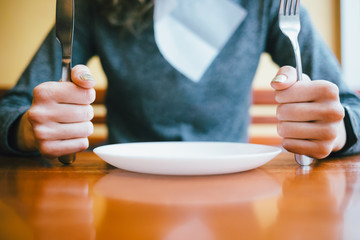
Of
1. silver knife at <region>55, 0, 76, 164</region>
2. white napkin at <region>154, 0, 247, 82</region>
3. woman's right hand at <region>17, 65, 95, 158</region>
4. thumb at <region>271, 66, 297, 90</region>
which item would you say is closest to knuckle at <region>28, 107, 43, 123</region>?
woman's right hand at <region>17, 65, 95, 158</region>

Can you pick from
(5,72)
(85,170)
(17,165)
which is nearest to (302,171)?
(85,170)

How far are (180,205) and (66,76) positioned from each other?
0.35 metres

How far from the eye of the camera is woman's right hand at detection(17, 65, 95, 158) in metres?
0.52

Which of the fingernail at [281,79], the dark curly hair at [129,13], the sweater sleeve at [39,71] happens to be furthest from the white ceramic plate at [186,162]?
the dark curly hair at [129,13]

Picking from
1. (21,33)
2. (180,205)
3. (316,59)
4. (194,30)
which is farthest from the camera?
(21,33)

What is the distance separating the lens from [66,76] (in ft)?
1.71

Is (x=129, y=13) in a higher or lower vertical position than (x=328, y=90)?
higher

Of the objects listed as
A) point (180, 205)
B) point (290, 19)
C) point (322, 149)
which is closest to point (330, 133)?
point (322, 149)

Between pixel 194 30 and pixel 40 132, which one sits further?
pixel 194 30

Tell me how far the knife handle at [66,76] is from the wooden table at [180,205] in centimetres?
7

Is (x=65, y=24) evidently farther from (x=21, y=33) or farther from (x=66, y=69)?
(x=21, y=33)

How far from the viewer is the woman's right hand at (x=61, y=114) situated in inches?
20.4

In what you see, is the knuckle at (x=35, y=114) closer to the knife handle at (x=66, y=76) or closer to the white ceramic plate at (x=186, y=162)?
the knife handle at (x=66, y=76)

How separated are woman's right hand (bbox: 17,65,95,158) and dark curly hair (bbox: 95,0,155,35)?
1.61ft
